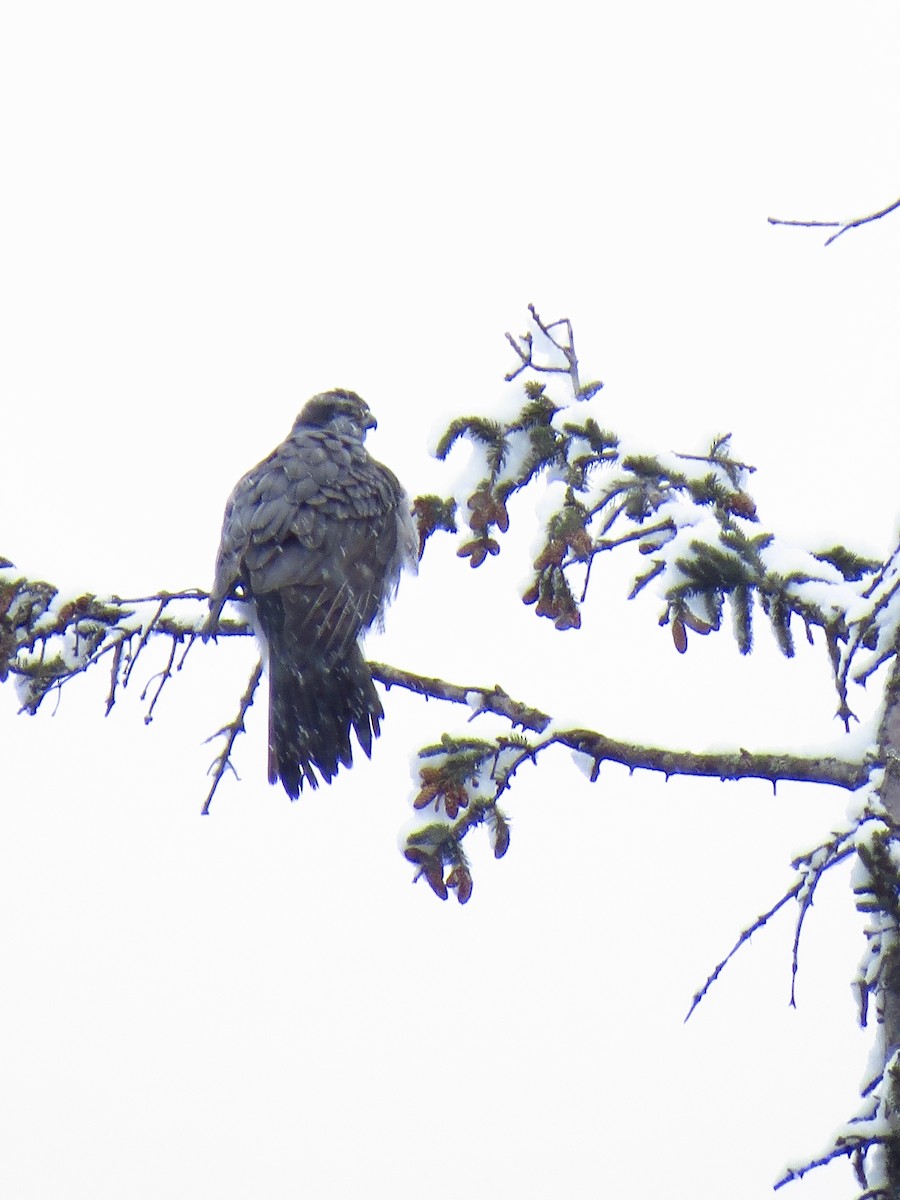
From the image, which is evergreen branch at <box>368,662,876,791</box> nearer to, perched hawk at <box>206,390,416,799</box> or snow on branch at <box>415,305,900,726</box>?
snow on branch at <box>415,305,900,726</box>

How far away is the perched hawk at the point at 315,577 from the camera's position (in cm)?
490

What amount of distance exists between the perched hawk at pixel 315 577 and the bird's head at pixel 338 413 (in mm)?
959

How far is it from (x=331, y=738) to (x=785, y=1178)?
2.97 m

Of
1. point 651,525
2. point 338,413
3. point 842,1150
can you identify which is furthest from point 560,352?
point 338,413

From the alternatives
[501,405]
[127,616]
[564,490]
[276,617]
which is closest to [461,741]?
[564,490]

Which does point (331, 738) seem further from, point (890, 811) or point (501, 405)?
point (890, 811)

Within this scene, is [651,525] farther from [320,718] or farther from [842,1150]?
[320,718]

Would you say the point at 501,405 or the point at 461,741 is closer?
the point at 461,741

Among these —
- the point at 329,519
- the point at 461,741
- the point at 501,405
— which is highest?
the point at 329,519

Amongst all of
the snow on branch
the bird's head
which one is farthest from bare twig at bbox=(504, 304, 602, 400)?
the bird's head

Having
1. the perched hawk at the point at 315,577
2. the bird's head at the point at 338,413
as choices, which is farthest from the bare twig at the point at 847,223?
the bird's head at the point at 338,413

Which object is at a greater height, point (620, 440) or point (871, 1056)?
point (620, 440)

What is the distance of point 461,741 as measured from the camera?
2631 millimetres

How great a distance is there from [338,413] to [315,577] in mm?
2078
